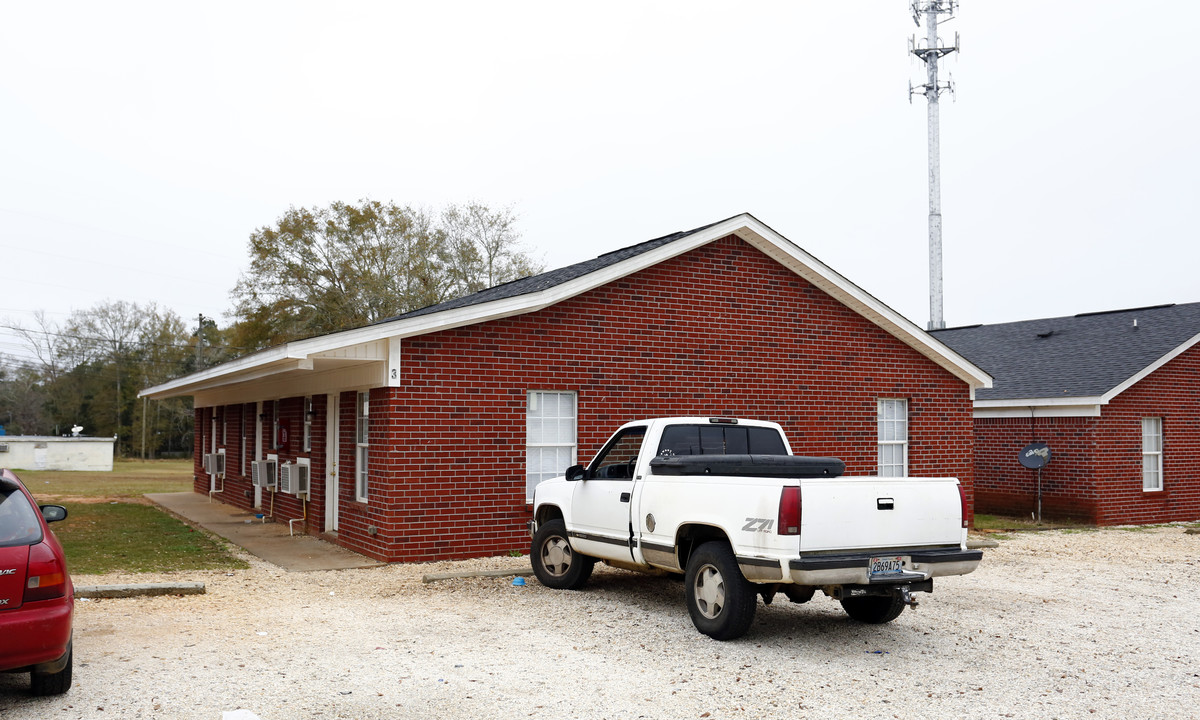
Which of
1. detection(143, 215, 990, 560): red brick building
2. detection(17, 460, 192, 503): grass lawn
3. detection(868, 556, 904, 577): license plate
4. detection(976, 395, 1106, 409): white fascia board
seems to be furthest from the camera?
detection(17, 460, 192, 503): grass lawn

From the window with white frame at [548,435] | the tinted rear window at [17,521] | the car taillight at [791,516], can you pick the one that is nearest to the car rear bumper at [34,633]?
the tinted rear window at [17,521]

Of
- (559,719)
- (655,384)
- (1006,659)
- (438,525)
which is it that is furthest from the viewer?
(655,384)

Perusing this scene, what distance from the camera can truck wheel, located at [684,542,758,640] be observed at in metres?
7.71

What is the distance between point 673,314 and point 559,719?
9.01m

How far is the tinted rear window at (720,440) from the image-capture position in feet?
30.8

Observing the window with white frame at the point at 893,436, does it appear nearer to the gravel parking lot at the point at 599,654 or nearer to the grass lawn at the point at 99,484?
the gravel parking lot at the point at 599,654

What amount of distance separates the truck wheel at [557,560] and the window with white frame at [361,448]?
12.0 feet

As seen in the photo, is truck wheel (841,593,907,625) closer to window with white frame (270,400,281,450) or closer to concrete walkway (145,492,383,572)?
concrete walkway (145,492,383,572)

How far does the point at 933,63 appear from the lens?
38.6m

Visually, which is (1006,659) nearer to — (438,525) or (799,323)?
(438,525)

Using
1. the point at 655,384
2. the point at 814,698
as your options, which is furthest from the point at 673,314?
the point at 814,698

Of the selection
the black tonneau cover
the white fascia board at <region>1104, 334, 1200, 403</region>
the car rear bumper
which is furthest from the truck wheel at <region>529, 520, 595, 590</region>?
the white fascia board at <region>1104, 334, 1200, 403</region>

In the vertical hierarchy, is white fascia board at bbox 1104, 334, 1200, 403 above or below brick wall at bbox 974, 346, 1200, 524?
above

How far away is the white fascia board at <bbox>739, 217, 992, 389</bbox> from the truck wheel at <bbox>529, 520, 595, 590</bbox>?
21.0ft
